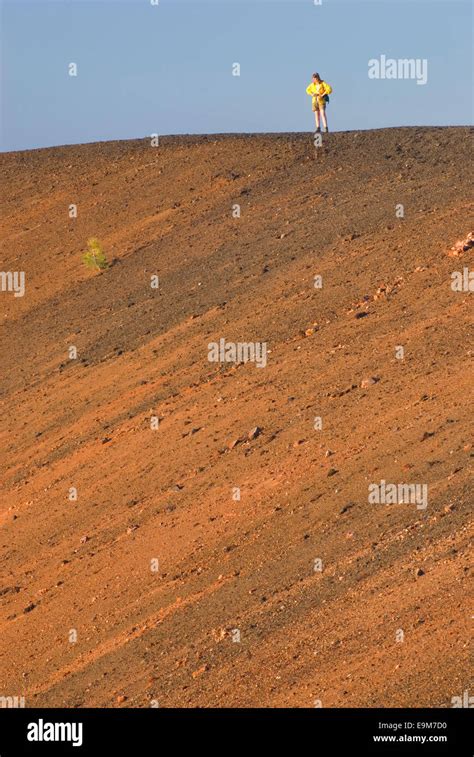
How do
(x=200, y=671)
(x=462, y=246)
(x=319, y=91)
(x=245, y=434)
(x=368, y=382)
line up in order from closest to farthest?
(x=200, y=671) → (x=368, y=382) → (x=245, y=434) → (x=462, y=246) → (x=319, y=91)

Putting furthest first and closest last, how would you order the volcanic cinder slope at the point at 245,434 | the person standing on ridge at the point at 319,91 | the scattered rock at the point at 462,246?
the person standing on ridge at the point at 319,91 → the scattered rock at the point at 462,246 → the volcanic cinder slope at the point at 245,434

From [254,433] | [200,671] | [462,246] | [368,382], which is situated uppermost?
[462,246]

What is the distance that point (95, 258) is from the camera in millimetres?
30812

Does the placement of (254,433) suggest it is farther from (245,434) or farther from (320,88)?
(320,88)

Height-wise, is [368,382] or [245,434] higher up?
[368,382]

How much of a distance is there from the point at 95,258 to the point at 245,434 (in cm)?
1072

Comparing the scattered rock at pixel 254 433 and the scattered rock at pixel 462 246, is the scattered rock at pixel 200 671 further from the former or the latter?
the scattered rock at pixel 462 246

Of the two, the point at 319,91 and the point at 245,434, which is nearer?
the point at 245,434

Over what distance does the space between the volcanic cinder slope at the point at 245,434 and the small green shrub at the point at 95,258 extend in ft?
1.00

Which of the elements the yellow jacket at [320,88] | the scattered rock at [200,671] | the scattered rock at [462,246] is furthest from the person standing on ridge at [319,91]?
the scattered rock at [200,671]

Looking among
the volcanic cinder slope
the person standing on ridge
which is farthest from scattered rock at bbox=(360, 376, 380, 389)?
the person standing on ridge

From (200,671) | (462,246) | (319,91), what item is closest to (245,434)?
(462,246)

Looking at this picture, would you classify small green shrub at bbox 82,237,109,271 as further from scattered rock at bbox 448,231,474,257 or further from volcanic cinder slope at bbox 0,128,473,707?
scattered rock at bbox 448,231,474,257

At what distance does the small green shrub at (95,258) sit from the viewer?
30750mm
